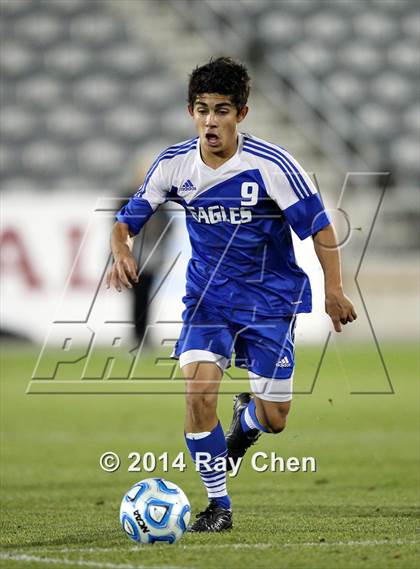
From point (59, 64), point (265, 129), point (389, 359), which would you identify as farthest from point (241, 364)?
point (59, 64)

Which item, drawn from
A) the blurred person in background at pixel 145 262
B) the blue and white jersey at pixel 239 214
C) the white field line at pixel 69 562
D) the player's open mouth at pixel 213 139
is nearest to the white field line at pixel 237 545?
the white field line at pixel 69 562

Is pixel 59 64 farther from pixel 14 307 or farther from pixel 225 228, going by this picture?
pixel 225 228

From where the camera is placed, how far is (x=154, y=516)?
5500 millimetres

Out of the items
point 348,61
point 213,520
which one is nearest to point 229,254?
point 213,520

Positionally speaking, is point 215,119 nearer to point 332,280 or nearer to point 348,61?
point 332,280

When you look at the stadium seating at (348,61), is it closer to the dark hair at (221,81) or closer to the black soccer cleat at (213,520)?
the dark hair at (221,81)

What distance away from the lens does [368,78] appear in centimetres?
2219

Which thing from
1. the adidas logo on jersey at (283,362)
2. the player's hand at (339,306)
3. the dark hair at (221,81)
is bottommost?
the adidas logo on jersey at (283,362)

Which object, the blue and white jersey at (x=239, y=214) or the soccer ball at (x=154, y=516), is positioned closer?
the soccer ball at (x=154, y=516)

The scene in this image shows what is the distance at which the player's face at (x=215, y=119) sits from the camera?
19.6ft

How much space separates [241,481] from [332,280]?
8.32ft

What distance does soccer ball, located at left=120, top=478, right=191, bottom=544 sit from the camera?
5504 mm

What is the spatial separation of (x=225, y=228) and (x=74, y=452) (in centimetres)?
348

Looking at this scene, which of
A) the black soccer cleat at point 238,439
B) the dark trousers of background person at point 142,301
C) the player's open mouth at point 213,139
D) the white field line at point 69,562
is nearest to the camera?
the white field line at point 69,562
